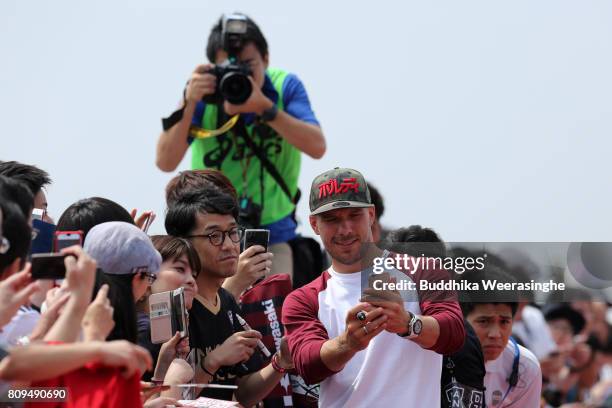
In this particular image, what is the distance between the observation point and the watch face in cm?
558

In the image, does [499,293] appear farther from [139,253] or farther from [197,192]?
[139,253]

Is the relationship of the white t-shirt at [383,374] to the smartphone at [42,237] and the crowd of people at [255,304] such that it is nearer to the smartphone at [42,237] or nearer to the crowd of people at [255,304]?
the crowd of people at [255,304]

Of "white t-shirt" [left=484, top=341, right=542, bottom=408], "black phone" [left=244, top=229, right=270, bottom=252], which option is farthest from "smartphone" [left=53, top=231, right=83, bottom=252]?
"white t-shirt" [left=484, top=341, right=542, bottom=408]

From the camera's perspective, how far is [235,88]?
25.6ft

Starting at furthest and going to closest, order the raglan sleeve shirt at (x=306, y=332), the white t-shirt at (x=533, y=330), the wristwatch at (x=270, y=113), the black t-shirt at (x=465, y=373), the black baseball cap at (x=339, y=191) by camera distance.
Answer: the wristwatch at (x=270, y=113) → the white t-shirt at (x=533, y=330) → the black t-shirt at (x=465, y=373) → the black baseball cap at (x=339, y=191) → the raglan sleeve shirt at (x=306, y=332)

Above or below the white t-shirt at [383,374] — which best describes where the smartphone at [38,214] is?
above

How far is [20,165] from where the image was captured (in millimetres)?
6469

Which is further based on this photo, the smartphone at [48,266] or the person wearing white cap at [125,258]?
the person wearing white cap at [125,258]

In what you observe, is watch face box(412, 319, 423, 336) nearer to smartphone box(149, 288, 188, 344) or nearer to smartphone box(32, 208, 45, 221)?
smartphone box(149, 288, 188, 344)

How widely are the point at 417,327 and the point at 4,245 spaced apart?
1946 mm

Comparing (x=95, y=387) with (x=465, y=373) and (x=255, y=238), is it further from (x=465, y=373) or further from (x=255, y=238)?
(x=255, y=238)

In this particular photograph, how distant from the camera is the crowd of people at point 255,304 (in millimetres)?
4340

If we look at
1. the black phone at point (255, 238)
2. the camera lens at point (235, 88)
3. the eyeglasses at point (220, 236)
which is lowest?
the eyeglasses at point (220, 236)

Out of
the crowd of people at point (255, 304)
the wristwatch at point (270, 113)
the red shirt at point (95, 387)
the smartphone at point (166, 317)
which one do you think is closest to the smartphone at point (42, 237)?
the crowd of people at point (255, 304)
